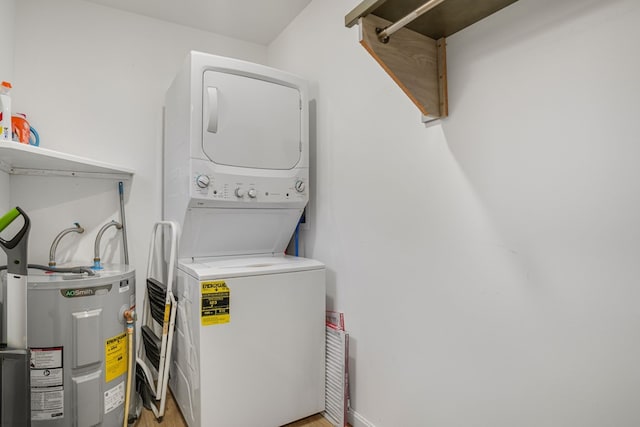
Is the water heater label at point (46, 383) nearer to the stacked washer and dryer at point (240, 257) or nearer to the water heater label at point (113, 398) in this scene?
the water heater label at point (113, 398)

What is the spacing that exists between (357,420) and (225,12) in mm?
2628

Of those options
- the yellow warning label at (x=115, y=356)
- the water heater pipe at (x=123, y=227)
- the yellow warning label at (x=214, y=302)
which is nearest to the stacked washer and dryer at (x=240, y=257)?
the yellow warning label at (x=214, y=302)

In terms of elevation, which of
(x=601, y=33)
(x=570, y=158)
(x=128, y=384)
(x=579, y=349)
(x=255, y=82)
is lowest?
(x=128, y=384)

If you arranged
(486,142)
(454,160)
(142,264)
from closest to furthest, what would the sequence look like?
(486,142)
(454,160)
(142,264)

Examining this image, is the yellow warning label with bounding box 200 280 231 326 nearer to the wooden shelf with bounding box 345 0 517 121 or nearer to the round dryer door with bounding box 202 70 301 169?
the round dryer door with bounding box 202 70 301 169

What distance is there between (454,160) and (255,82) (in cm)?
118

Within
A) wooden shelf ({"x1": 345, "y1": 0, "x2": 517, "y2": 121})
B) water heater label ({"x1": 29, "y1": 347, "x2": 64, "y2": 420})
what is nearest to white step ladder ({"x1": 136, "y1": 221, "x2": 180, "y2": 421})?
water heater label ({"x1": 29, "y1": 347, "x2": 64, "y2": 420})

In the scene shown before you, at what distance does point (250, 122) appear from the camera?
6.12 feet

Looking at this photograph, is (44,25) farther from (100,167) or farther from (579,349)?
(579,349)

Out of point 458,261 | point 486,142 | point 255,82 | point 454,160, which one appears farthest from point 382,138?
point 255,82

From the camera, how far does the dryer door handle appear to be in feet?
5.69

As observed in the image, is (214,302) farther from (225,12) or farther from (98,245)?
(225,12)

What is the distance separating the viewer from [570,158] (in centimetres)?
96

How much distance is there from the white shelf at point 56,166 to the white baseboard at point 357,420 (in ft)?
6.35
